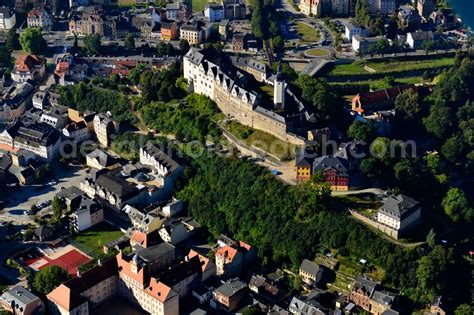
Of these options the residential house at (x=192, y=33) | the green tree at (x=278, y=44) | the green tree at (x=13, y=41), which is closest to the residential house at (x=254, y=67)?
the green tree at (x=278, y=44)

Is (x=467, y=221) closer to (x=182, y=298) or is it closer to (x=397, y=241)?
(x=397, y=241)

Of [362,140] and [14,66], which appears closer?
[362,140]

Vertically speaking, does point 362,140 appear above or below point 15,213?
above

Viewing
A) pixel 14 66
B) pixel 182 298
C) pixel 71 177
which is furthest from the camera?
pixel 14 66

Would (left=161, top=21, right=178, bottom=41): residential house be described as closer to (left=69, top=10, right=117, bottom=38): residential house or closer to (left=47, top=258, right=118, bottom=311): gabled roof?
(left=69, top=10, right=117, bottom=38): residential house

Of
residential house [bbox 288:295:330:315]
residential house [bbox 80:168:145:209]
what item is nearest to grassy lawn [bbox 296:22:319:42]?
residential house [bbox 80:168:145:209]

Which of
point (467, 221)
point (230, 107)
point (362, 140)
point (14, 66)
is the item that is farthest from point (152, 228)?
point (14, 66)

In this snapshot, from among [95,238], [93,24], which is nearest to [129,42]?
[93,24]
